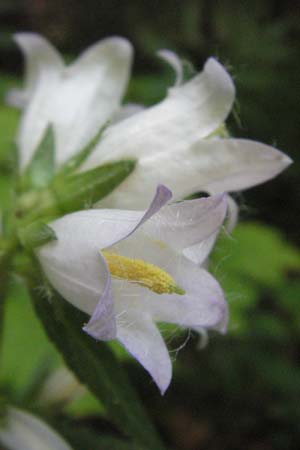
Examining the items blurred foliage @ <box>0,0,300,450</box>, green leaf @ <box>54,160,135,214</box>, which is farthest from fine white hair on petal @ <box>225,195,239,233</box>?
blurred foliage @ <box>0,0,300,450</box>

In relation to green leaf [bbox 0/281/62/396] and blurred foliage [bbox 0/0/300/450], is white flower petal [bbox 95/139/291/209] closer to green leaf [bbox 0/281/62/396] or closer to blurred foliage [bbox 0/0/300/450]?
blurred foliage [bbox 0/0/300/450]

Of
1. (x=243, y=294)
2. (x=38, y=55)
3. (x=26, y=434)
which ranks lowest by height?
(x=243, y=294)

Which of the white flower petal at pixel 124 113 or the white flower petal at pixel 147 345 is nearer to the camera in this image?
the white flower petal at pixel 147 345

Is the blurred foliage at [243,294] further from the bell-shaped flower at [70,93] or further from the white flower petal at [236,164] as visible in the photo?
the white flower petal at [236,164]

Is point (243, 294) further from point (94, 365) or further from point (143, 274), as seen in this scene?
point (143, 274)

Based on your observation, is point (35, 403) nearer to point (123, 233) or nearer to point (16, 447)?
A: point (16, 447)

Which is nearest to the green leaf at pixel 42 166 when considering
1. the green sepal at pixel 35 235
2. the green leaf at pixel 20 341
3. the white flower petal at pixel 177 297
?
the green sepal at pixel 35 235

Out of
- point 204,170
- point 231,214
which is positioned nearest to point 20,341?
point 231,214
